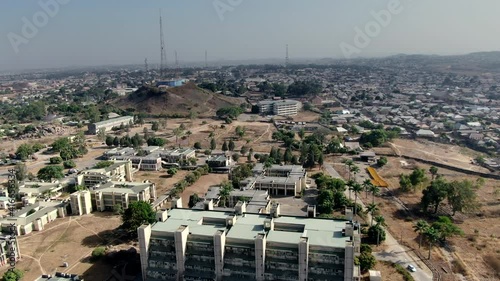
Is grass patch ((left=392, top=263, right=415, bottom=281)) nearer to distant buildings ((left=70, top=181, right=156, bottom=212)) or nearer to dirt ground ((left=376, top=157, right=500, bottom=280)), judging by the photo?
dirt ground ((left=376, top=157, right=500, bottom=280))

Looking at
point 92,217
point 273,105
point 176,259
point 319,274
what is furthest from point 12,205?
point 273,105

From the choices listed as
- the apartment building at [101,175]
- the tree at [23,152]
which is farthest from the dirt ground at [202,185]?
the tree at [23,152]

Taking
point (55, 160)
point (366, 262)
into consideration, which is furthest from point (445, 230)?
point (55, 160)

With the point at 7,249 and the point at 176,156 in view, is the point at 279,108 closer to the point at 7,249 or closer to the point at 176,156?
the point at 176,156

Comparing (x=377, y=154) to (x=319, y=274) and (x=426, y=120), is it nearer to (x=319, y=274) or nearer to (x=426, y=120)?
(x=426, y=120)

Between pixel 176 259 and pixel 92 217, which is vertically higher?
pixel 176 259

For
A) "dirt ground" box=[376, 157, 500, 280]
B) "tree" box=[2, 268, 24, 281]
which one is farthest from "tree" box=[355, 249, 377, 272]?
"tree" box=[2, 268, 24, 281]

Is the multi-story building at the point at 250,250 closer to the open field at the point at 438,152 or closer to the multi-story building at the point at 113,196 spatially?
the multi-story building at the point at 113,196
